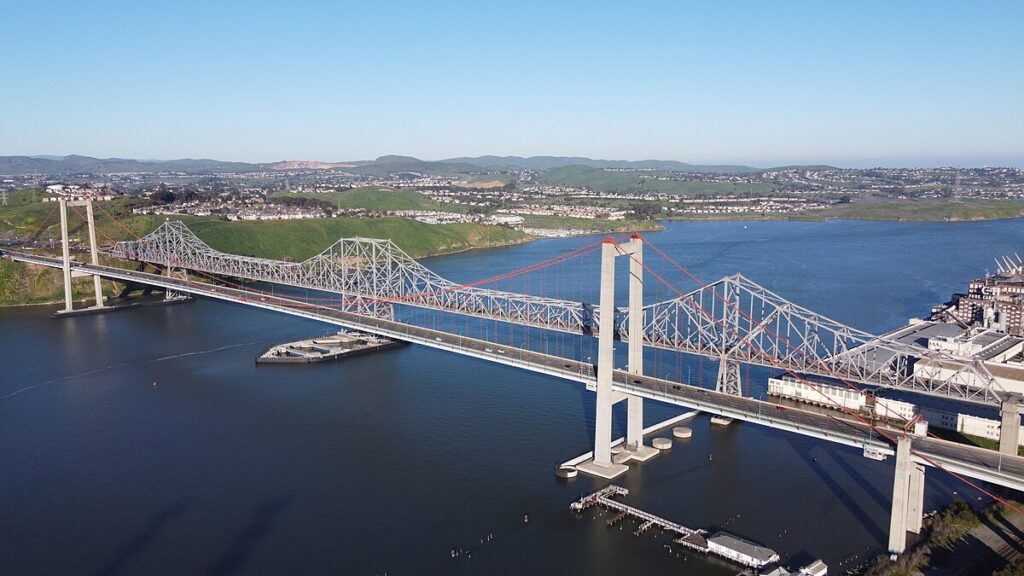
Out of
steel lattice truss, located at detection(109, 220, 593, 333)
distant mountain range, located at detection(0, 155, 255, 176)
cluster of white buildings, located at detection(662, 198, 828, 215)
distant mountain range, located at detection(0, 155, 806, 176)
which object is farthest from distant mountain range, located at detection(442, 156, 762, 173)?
steel lattice truss, located at detection(109, 220, 593, 333)

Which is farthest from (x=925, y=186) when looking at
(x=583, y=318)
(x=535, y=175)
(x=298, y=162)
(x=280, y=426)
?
(x=298, y=162)

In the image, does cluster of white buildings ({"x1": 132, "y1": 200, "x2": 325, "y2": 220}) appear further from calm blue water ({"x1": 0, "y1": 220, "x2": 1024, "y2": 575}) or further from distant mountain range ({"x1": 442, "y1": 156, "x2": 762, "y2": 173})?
distant mountain range ({"x1": 442, "y1": 156, "x2": 762, "y2": 173})

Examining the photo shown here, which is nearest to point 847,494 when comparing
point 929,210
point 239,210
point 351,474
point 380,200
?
point 351,474

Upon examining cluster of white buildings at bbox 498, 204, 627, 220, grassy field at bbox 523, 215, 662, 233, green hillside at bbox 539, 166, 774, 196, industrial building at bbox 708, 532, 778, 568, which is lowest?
industrial building at bbox 708, 532, 778, 568

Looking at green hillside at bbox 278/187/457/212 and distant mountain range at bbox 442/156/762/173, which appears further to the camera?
distant mountain range at bbox 442/156/762/173

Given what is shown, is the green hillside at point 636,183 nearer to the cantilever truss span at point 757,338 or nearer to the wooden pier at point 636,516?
the cantilever truss span at point 757,338

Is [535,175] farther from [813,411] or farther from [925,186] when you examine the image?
[813,411]

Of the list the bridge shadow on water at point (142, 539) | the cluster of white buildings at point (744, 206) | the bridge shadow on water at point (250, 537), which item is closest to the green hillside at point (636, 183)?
the cluster of white buildings at point (744, 206)
